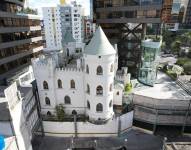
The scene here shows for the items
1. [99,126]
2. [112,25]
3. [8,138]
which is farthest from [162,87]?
[8,138]

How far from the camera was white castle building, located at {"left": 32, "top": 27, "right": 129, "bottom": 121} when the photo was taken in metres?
26.9

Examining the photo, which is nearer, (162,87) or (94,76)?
(94,76)

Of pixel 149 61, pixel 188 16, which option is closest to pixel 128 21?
pixel 149 61

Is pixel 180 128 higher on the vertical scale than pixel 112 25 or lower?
lower

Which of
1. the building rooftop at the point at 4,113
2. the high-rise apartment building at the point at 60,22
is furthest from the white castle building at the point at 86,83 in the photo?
the high-rise apartment building at the point at 60,22

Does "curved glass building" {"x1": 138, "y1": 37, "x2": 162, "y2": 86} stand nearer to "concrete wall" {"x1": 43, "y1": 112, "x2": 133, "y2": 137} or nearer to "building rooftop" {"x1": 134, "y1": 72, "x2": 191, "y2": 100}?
"building rooftop" {"x1": 134, "y1": 72, "x2": 191, "y2": 100}

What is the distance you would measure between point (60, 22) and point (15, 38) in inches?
2127

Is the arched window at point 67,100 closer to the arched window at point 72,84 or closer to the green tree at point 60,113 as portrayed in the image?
the green tree at point 60,113

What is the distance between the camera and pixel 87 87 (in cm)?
2961

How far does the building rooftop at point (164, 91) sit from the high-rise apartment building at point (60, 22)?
202 ft

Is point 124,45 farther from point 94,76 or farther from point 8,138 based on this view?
point 8,138

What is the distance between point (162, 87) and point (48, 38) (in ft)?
233

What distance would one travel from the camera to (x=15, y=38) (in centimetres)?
3981

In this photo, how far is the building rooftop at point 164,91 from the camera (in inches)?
1262
